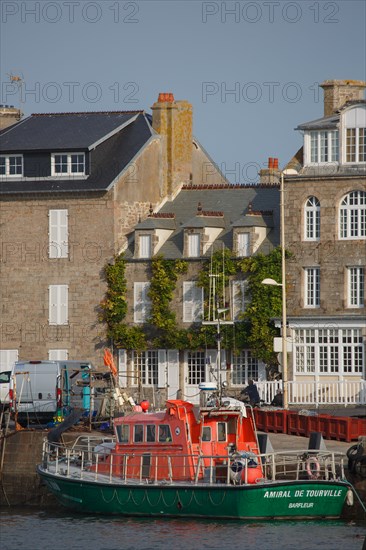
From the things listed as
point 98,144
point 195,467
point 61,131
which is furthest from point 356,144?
point 195,467

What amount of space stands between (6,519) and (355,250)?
2058 cm

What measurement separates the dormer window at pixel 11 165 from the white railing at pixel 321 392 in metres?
14.1

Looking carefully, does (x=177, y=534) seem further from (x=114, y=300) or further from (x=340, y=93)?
(x=340, y=93)

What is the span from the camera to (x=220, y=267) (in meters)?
64.1

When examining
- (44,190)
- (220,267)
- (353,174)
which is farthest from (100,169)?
(353,174)

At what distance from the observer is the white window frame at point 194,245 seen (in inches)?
2559

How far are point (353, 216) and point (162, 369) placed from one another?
31.8 feet

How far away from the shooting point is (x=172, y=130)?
69.1 metres

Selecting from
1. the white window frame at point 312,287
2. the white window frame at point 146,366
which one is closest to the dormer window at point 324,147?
the white window frame at point 312,287

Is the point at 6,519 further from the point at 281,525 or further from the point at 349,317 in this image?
the point at 349,317

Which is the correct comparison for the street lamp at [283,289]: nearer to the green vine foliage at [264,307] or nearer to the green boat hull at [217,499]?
the green vine foliage at [264,307]

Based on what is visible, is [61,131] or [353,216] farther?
[61,131]

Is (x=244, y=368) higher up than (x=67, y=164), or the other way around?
(x=67, y=164)

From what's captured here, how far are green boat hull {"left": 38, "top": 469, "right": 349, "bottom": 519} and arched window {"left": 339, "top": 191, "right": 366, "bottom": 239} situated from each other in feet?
65.6
